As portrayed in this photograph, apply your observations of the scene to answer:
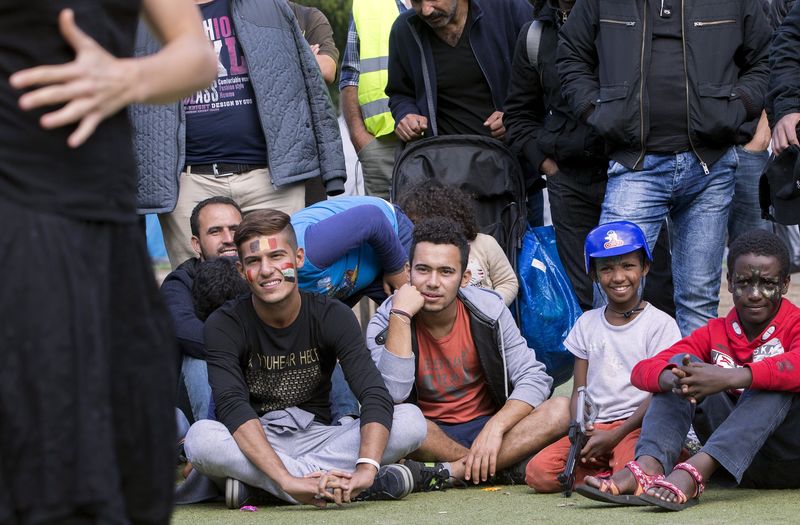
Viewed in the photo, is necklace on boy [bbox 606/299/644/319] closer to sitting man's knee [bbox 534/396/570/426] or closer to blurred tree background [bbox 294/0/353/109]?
sitting man's knee [bbox 534/396/570/426]

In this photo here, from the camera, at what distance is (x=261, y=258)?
5.04 m

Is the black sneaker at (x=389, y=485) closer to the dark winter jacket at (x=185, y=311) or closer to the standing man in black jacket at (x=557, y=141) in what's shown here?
the dark winter jacket at (x=185, y=311)

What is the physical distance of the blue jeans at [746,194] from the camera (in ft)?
20.4

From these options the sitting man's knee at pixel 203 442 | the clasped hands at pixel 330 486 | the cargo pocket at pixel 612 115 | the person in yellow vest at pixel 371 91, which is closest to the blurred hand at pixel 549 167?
the cargo pocket at pixel 612 115

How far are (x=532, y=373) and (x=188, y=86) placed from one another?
3.72 meters

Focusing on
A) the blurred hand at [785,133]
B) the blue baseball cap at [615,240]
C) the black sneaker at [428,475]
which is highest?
the blurred hand at [785,133]

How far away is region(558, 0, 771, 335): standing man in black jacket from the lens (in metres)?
5.64

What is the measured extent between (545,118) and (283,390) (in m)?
2.22

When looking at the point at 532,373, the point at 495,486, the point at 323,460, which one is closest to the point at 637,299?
the point at 532,373

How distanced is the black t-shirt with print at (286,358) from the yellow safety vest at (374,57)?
227cm

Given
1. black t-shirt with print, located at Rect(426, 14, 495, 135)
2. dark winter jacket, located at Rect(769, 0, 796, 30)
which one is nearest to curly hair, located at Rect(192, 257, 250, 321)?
black t-shirt with print, located at Rect(426, 14, 495, 135)

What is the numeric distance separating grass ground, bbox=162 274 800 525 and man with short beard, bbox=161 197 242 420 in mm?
666

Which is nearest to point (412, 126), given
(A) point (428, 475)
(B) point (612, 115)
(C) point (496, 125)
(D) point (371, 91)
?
(C) point (496, 125)

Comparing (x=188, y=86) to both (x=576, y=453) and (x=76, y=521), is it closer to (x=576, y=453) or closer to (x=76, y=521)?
(x=76, y=521)
